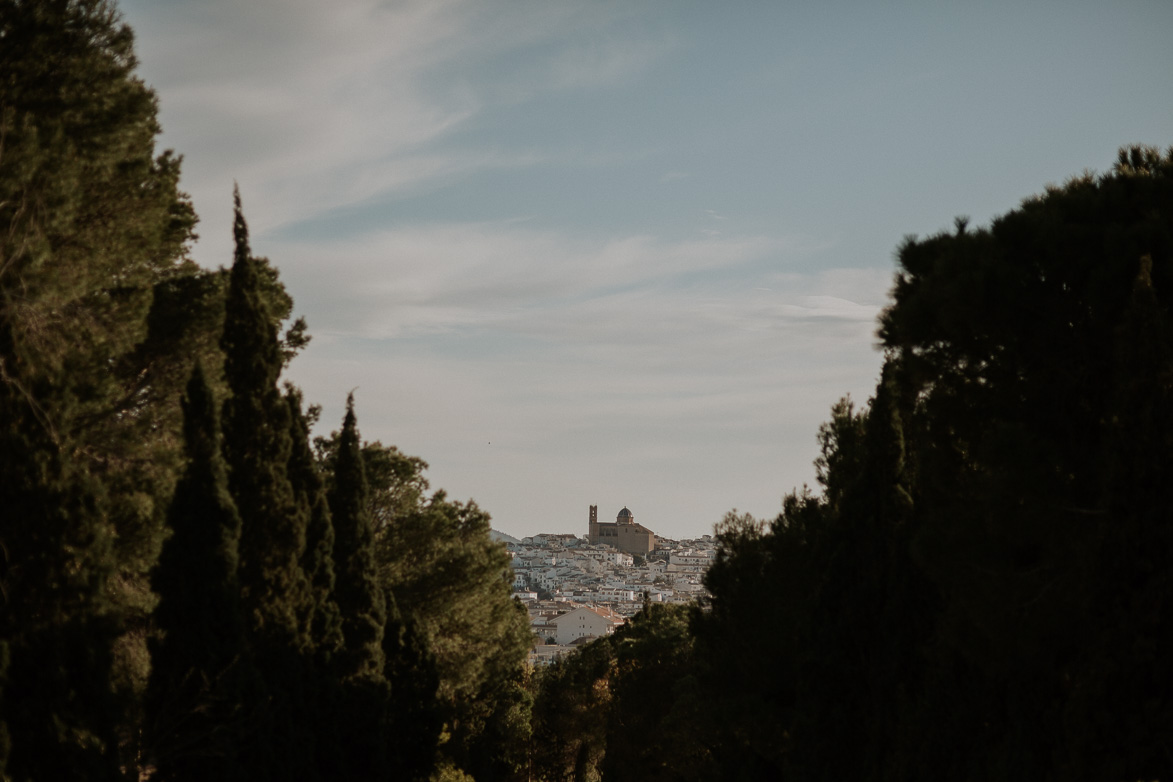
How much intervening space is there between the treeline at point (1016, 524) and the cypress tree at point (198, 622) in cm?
895

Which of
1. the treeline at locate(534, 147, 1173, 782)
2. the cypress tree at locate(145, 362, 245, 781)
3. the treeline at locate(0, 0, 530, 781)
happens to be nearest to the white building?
the treeline at locate(0, 0, 530, 781)

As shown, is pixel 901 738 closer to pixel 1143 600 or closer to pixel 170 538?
pixel 1143 600

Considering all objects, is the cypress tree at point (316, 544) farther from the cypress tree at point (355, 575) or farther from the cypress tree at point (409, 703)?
the cypress tree at point (409, 703)

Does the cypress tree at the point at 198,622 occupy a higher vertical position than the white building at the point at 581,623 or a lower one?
higher

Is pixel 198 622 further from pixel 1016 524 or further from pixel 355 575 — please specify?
pixel 1016 524

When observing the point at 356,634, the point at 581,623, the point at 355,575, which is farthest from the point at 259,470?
the point at 581,623

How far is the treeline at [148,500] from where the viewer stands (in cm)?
1084

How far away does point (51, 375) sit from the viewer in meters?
11.1

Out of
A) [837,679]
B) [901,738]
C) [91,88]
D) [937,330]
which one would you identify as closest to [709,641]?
[837,679]

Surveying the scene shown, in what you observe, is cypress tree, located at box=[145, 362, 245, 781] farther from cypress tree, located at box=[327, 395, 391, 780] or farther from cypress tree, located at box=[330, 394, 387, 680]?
cypress tree, located at box=[330, 394, 387, 680]

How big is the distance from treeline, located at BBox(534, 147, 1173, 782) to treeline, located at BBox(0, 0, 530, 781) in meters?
8.36

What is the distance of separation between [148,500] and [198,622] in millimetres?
2460

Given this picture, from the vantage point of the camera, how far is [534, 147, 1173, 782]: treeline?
1144 centimetres

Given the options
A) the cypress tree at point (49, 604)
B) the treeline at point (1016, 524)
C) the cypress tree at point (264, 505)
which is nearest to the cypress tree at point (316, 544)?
the cypress tree at point (264, 505)
